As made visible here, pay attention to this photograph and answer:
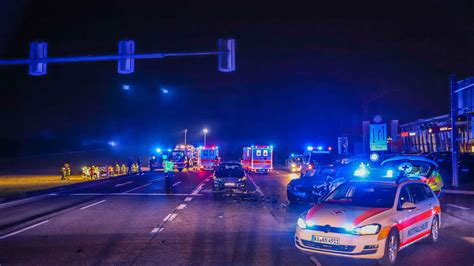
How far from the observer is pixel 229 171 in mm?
22375

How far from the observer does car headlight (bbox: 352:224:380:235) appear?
7715 mm

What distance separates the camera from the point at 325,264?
8.13m

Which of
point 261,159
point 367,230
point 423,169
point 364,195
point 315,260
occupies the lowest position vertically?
point 315,260

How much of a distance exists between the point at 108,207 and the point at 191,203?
10.6ft

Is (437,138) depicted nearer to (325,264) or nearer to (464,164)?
(464,164)

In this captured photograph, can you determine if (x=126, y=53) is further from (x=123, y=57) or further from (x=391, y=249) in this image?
(x=391, y=249)

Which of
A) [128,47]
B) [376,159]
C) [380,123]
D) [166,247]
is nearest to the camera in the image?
[166,247]

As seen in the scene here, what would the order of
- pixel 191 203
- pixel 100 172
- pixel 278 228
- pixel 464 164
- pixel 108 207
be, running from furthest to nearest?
1. pixel 100 172
2. pixel 464 164
3. pixel 191 203
4. pixel 108 207
5. pixel 278 228

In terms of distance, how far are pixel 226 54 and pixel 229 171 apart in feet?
29.9

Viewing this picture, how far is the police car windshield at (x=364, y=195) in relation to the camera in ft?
28.9

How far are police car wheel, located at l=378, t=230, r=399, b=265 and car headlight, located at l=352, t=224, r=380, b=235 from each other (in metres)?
0.33

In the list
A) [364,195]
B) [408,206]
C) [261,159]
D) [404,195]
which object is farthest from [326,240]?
[261,159]

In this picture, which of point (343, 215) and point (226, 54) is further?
point (226, 54)

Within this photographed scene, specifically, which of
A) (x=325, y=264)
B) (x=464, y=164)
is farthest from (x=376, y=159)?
(x=325, y=264)
